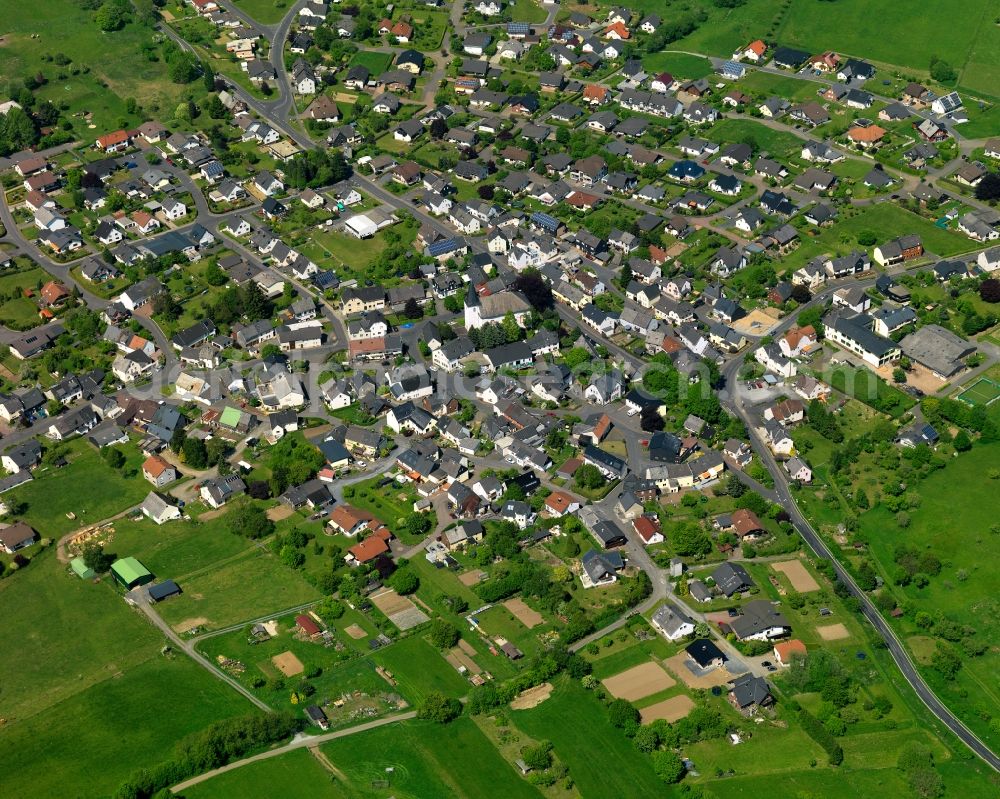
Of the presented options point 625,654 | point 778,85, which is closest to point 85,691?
point 625,654

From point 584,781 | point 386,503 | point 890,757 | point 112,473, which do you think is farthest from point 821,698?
point 112,473

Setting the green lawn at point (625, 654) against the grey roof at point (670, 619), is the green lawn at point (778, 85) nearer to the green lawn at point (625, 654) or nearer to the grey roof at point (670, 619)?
the grey roof at point (670, 619)

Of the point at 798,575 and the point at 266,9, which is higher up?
the point at 266,9

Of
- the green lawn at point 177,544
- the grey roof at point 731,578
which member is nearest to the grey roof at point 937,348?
the grey roof at point 731,578

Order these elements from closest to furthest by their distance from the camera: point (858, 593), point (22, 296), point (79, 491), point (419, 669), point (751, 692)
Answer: point (751, 692) → point (419, 669) → point (858, 593) → point (79, 491) → point (22, 296)

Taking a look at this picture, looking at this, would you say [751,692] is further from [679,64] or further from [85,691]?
[679,64]

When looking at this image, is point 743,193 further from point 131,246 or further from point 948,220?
point 131,246
